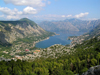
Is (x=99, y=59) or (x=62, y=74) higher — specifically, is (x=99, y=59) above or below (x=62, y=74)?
above

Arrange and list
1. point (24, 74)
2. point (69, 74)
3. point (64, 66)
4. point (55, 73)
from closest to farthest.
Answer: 1. point (24, 74)
2. point (69, 74)
3. point (55, 73)
4. point (64, 66)

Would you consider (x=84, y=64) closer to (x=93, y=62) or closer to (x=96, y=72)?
(x=93, y=62)

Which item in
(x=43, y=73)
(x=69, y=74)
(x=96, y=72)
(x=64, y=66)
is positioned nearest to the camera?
(x=96, y=72)

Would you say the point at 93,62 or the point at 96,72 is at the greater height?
the point at 96,72

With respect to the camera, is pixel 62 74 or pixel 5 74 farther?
pixel 62 74

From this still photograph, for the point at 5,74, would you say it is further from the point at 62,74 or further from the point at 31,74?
the point at 62,74

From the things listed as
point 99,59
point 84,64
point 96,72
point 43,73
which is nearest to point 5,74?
point 43,73

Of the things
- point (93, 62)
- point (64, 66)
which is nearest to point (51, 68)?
point (64, 66)

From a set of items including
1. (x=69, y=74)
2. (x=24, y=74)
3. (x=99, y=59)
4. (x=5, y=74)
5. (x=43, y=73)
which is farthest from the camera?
(x=99, y=59)

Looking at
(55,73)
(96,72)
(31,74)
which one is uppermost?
(96,72)
